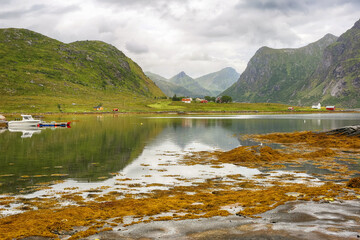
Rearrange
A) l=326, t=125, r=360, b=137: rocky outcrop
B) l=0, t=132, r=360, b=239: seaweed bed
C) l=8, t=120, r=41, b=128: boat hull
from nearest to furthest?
l=0, t=132, r=360, b=239: seaweed bed, l=326, t=125, r=360, b=137: rocky outcrop, l=8, t=120, r=41, b=128: boat hull

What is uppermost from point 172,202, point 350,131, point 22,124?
point 22,124

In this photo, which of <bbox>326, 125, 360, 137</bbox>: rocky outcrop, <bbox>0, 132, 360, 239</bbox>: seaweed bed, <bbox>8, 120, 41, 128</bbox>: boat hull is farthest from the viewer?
<bbox>8, 120, 41, 128</bbox>: boat hull

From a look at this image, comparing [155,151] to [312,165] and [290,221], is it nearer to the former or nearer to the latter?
[312,165]

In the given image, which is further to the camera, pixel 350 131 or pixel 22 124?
pixel 22 124

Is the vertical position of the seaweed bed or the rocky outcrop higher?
the rocky outcrop

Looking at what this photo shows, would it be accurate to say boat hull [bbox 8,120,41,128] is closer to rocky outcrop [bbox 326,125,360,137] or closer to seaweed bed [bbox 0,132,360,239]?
seaweed bed [bbox 0,132,360,239]

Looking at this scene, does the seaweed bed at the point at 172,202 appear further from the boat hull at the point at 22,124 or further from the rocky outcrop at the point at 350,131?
the boat hull at the point at 22,124

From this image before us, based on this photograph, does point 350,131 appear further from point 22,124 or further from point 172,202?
point 22,124

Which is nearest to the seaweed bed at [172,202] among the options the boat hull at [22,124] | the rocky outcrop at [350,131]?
the rocky outcrop at [350,131]

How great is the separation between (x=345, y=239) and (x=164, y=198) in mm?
12827

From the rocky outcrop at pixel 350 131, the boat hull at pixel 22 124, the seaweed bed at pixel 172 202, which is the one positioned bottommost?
the seaweed bed at pixel 172 202

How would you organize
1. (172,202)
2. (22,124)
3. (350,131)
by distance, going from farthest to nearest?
(22,124) → (350,131) → (172,202)

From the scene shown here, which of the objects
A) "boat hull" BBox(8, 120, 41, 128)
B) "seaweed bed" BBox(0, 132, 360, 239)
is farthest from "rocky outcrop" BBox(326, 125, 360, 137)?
"boat hull" BBox(8, 120, 41, 128)

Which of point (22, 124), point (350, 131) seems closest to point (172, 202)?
point (350, 131)
